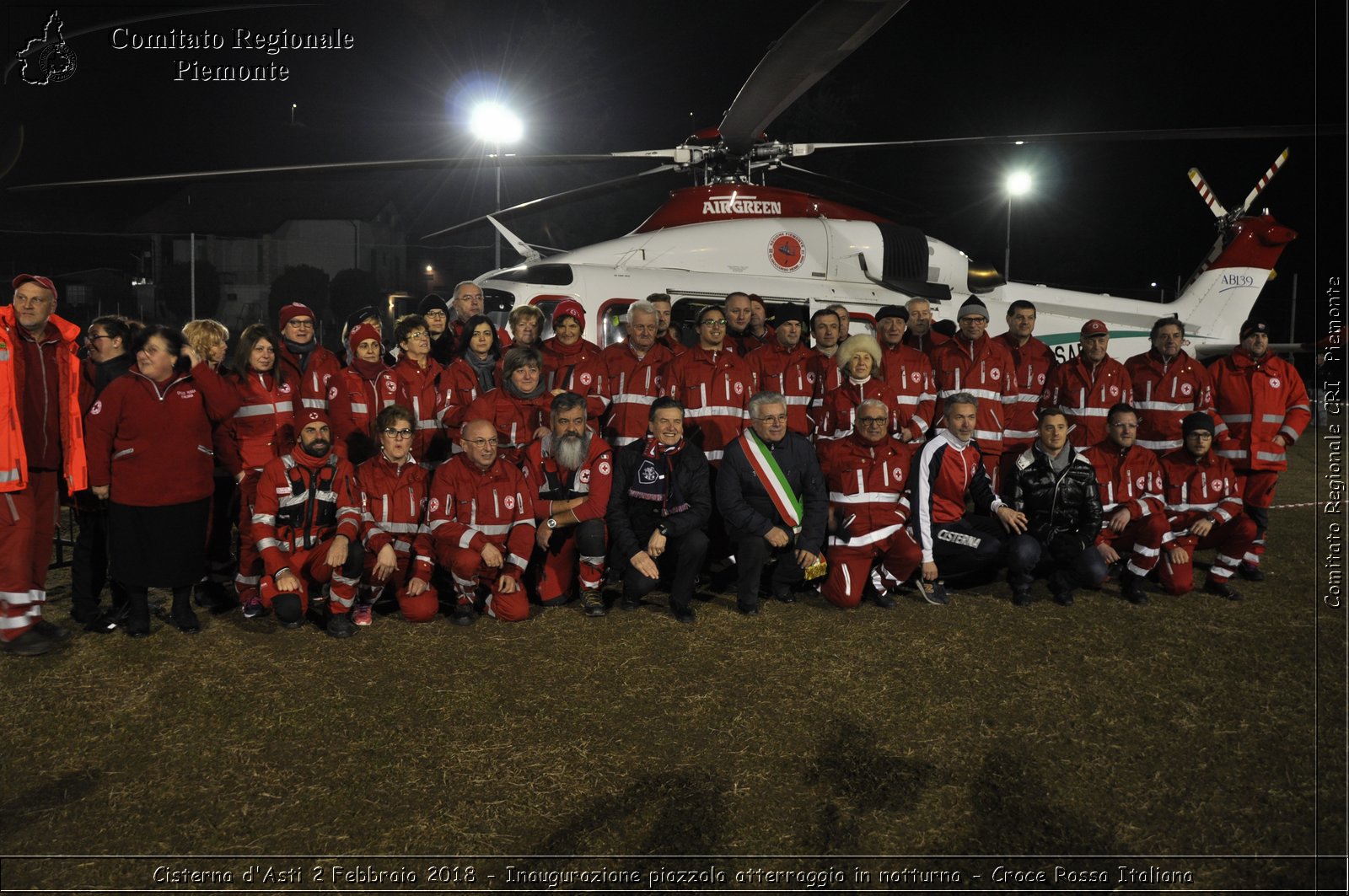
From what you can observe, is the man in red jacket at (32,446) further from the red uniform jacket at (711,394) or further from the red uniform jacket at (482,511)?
the red uniform jacket at (711,394)

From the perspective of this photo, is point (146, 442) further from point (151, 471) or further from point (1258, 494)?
point (1258, 494)

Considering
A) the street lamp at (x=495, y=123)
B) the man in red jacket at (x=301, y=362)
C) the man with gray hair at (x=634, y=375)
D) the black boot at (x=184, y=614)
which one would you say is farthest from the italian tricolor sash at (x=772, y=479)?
the street lamp at (x=495, y=123)

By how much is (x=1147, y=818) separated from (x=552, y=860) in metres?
2.08

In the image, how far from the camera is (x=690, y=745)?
3.31m

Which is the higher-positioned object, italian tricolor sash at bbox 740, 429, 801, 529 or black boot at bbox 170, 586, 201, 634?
italian tricolor sash at bbox 740, 429, 801, 529

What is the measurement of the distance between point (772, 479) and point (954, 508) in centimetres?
132

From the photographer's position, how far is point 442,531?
482 cm

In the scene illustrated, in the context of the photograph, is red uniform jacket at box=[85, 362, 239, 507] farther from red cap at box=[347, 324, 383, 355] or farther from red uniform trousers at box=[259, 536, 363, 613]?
red cap at box=[347, 324, 383, 355]

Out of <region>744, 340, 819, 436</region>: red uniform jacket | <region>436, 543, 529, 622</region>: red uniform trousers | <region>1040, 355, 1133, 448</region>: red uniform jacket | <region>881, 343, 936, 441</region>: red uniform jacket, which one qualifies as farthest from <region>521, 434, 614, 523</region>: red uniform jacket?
<region>1040, 355, 1133, 448</region>: red uniform jacket

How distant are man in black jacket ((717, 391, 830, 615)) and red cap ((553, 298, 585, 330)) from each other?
1.73 meters

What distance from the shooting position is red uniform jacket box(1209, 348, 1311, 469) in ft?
19.9

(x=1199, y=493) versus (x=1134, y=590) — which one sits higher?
(x=1199, y=493)

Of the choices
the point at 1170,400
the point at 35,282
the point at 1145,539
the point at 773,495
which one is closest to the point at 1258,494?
the point at 1170,400

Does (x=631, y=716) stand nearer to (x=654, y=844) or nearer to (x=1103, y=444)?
(x=654, y=844)
